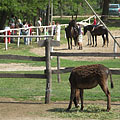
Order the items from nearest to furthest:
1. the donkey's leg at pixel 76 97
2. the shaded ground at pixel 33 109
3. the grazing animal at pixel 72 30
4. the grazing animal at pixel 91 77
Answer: the shaded ground at pixel 33 109
the grazing animal at pixel 91 77
the donkey's leg at pixel 76 97
the grazing animal at pixel 72 30

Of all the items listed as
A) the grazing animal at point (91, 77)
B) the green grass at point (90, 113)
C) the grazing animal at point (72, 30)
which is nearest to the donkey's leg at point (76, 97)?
the green grass at point (90, 113)

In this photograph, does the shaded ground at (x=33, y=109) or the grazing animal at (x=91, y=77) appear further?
the grazing animal at (x=91, y=77)

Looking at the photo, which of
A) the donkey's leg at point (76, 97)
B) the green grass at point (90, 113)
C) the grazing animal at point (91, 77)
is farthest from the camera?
the donkey's leg at point (76, 97)

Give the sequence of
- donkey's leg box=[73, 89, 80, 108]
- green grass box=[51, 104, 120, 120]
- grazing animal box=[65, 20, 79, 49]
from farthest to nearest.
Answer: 1. grazing animal box=[65, 20, 79, 49]
2. donkey's leg box=[73, 89, 80, 108]
3. green grass box=[51, 104, 120, 120]

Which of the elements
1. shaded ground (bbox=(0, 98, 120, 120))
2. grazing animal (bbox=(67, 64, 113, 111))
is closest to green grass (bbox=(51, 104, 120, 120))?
shaded ground (bbox=(0, 98, 120, 120))

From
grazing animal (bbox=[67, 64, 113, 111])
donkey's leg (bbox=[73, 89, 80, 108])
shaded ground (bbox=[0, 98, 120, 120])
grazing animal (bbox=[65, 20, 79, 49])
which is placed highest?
grazing animal (bbox=[67, 64, 113, 111])

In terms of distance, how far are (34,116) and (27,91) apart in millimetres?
3971

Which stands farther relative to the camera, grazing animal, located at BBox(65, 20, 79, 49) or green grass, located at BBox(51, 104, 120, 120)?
grazing animal, located at BBox(65, 20, 79, 49)

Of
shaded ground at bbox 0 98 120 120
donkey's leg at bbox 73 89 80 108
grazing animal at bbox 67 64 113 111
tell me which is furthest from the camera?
donkey's leg at bbox 73 89 80 108

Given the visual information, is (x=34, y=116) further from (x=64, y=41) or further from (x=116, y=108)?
(x=64, y=41)

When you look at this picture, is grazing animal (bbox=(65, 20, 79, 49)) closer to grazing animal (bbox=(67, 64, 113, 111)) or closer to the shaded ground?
the shaded ground

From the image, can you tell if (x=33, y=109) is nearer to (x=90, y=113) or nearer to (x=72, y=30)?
(x=90, y=113)

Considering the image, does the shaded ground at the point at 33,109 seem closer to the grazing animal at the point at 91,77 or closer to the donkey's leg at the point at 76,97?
the donkey's leg at the point at 76,97

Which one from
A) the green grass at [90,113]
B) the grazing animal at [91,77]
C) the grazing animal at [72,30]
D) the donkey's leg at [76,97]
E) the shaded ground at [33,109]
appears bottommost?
the grazing animal at [72,30]
